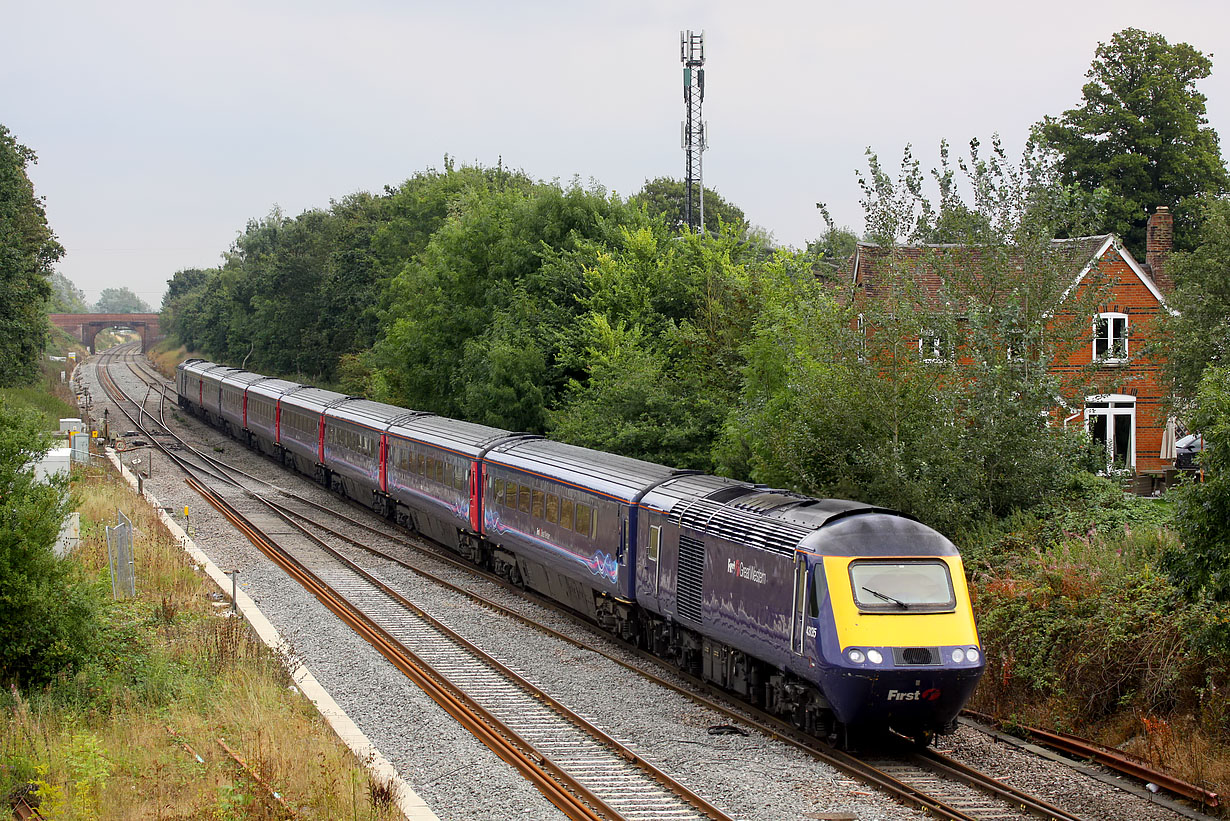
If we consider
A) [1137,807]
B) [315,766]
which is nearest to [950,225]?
[1137,807]

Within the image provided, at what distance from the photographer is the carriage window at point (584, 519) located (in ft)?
61.4

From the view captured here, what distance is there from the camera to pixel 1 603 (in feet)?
43.7

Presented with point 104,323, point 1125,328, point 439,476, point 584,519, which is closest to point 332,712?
point 584,519

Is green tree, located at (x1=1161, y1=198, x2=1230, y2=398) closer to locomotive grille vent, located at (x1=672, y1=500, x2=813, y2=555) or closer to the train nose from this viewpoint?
locomotive grille vent, located at (x1=672, y1=500, x2=813, y2=555)

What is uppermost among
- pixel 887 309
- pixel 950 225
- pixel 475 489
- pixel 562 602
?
pixel 950 225

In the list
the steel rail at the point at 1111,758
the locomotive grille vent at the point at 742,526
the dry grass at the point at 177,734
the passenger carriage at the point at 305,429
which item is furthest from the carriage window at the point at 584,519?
the passenger carriage at the point at 305,429

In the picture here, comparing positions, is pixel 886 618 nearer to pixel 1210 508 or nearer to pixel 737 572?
pixel 737 572

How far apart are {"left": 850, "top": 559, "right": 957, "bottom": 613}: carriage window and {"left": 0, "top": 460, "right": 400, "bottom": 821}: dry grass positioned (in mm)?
5493

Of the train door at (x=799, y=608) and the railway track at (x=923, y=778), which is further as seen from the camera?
the train door at (x=799, y=608)

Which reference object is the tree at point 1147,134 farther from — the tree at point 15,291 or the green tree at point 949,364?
the tree at point 15,291

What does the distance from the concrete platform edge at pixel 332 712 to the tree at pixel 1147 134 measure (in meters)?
40.4

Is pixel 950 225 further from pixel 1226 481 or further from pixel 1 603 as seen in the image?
pixel 1 603

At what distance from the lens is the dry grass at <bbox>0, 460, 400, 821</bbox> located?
9922mm

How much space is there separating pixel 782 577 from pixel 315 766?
18.5 ft
